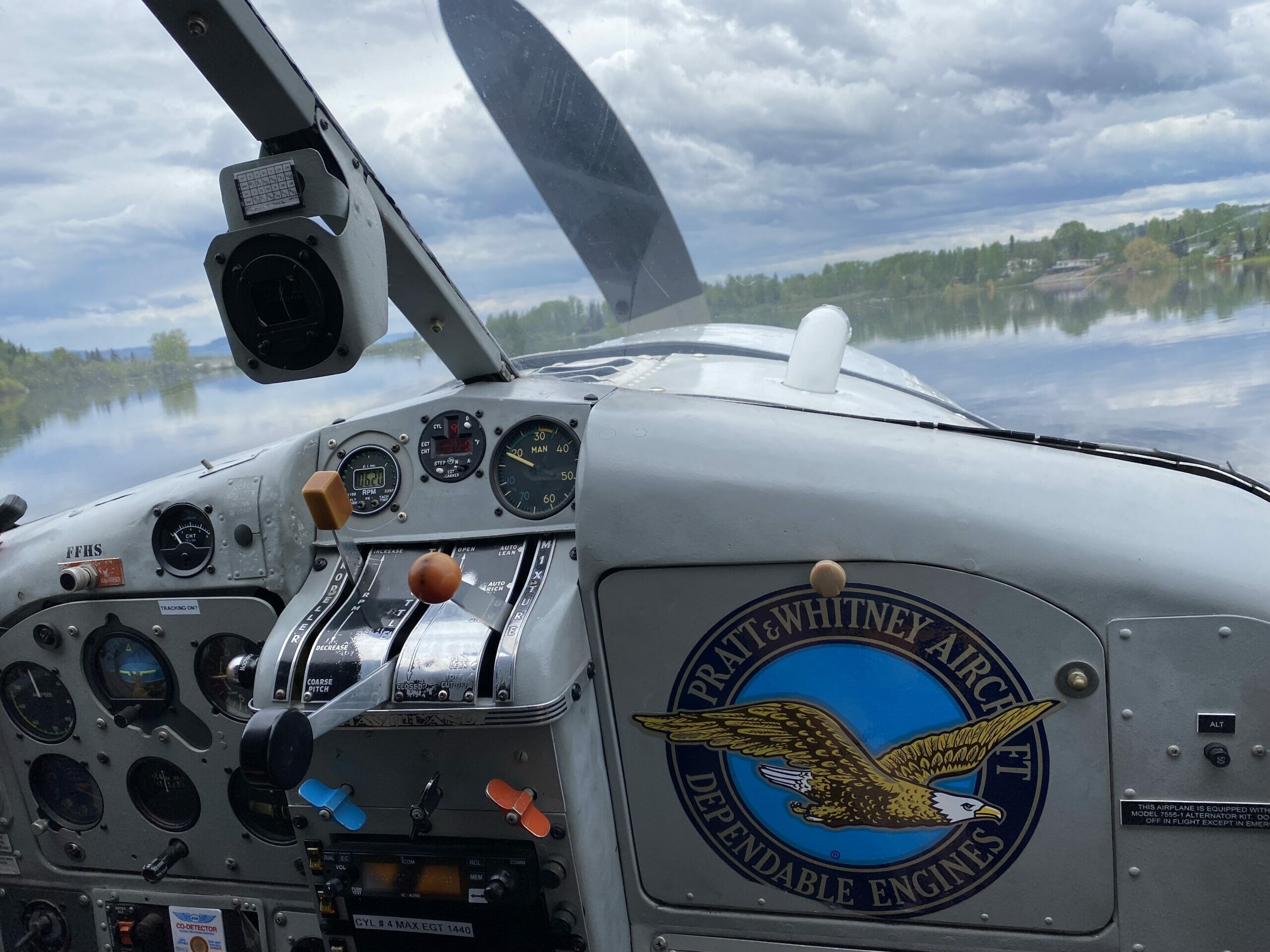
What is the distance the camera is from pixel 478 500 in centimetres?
209

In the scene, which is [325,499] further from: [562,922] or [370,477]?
[562,922]

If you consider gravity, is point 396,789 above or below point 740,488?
below

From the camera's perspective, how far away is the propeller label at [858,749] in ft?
5.63

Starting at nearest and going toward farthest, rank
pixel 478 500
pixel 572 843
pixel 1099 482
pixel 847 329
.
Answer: pixel 1099 482
pixel 572 843
pixel 478 500
pixel 847 329

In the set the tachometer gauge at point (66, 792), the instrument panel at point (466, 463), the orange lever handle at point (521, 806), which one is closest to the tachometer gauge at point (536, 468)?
the instrument panel at point (466, 463)

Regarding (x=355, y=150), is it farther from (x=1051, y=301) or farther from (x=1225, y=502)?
(x=1225, y=502)

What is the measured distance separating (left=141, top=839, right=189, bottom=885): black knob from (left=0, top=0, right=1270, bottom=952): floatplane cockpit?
0.76 meters

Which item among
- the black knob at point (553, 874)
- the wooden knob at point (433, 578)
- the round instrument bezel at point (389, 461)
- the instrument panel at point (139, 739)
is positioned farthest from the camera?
the instrument panel at point (139, 739)

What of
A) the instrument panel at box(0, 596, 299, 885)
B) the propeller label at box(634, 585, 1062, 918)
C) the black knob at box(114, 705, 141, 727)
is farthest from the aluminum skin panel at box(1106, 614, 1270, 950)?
the black knob at box(114, 705, 141, 727)

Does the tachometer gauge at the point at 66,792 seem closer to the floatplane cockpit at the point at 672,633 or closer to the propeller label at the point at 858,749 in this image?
the floatplane cockpit at the point at 672,633

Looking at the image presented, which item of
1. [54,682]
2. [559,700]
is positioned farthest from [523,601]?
[54,682]

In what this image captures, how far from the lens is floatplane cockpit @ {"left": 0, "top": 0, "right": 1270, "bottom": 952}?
1.66 meters

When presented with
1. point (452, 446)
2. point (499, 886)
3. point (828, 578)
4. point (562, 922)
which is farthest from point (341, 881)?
point (828, 578)

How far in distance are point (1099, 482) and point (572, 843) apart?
4.08ft
